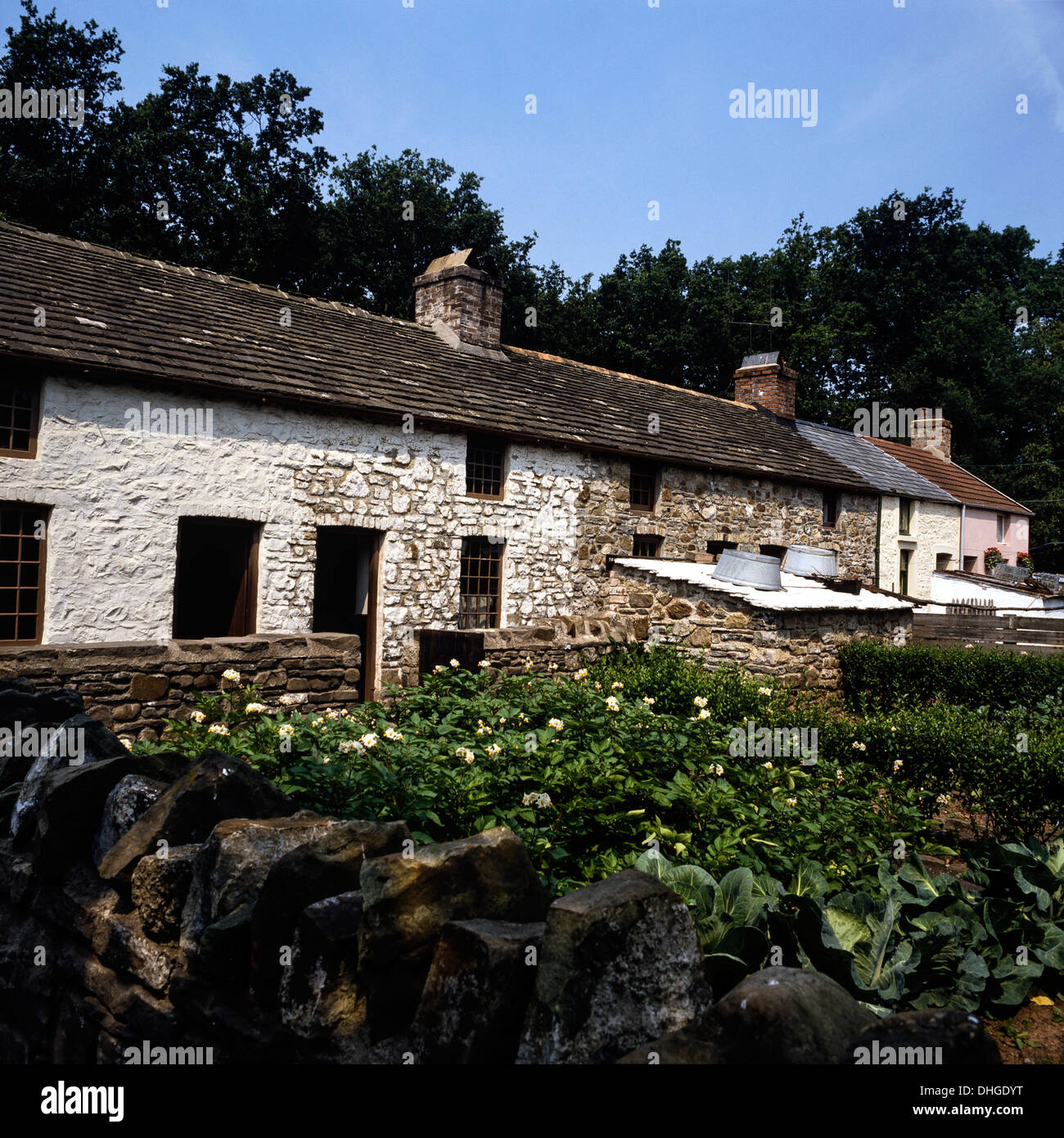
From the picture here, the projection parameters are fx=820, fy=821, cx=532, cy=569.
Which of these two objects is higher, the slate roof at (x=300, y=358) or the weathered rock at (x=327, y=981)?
the slate roof at (x=300, y=358)

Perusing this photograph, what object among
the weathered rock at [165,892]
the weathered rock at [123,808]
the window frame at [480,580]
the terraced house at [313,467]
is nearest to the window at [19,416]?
the terraced house at [313,467]

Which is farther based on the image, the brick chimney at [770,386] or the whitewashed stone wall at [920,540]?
the brick chimney at [770,386]

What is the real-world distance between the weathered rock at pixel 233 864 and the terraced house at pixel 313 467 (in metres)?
8.09

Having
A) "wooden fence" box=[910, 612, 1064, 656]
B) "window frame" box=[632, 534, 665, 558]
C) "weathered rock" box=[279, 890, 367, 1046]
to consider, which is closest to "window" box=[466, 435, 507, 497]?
"window frame" box=[632, 534, 665, 558]

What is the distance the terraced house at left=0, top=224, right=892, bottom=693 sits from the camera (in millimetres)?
9609

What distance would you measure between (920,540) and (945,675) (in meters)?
15.3

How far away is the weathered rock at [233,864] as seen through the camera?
246cm

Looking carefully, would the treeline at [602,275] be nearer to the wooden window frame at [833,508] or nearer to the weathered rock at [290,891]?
the wooden window frame at [833,508]

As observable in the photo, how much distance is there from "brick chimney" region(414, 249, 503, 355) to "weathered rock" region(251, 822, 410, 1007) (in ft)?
49.3

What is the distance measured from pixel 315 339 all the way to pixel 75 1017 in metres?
11.9

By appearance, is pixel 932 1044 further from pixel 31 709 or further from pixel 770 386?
pixel 770 386

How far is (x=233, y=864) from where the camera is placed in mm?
2498

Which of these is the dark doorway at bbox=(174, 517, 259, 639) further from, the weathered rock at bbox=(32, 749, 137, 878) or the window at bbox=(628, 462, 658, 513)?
the weathered rock at bbox=(32, 749, 137, 878)

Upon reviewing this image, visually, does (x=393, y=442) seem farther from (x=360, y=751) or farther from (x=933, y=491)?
(x=933, y=491)
